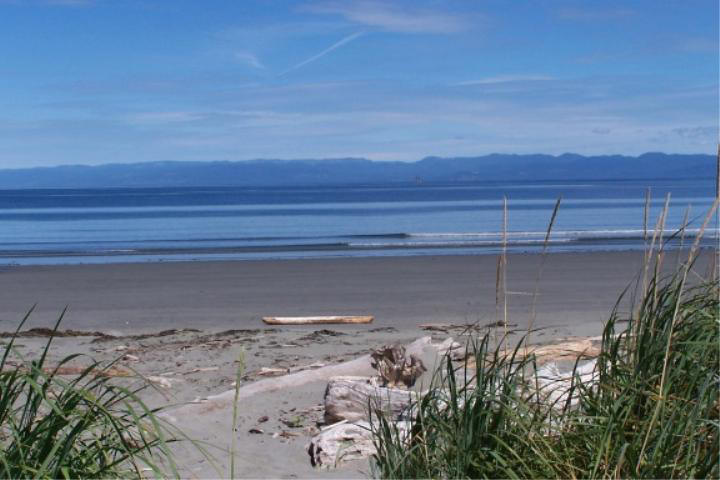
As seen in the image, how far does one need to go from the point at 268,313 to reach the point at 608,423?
32.5 ft

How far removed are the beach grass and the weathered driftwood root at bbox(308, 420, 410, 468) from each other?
1.29 meters

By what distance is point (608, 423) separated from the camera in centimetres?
371

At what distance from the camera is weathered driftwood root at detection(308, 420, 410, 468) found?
5.50 m

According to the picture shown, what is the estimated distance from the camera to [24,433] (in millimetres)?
3285

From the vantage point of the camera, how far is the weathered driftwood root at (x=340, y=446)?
217 inches

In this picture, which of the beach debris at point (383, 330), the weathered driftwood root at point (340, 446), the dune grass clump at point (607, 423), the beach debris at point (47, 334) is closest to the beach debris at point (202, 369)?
the beach debris at point (47, 334)

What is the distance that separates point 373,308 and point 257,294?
2712mm

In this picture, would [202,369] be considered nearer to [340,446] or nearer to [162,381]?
[162,381]

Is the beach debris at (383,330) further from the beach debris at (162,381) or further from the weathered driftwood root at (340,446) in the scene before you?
the weathered driftwood root at (340,446)

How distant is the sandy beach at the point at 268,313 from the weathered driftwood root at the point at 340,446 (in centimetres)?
8

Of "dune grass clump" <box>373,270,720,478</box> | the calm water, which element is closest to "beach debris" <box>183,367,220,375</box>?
"dune grass clump" <box>373,270,720,478</box>

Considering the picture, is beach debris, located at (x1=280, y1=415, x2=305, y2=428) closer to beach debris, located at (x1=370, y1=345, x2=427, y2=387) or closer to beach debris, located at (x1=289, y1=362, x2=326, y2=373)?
beach debris, located at (x1=370, y1=345, x2=427, y2=387)

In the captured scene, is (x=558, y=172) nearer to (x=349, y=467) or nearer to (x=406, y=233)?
(x=406, y=233)

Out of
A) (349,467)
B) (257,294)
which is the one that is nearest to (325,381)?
(349,467)
